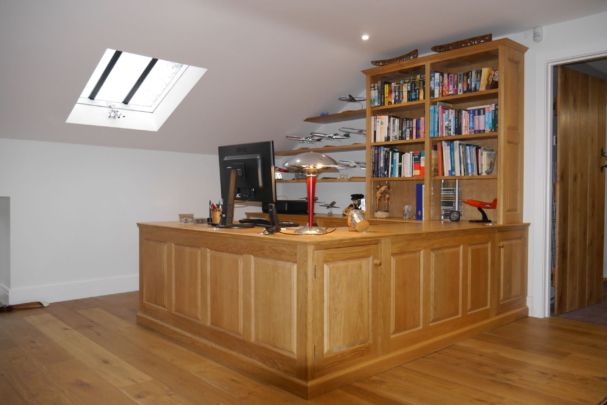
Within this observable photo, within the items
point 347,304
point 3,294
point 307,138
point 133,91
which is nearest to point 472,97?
point 307,138

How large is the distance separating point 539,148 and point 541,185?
31 centimetres

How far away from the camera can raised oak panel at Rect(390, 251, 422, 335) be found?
281cm

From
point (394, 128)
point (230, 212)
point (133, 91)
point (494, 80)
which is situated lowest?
point (230, 212)

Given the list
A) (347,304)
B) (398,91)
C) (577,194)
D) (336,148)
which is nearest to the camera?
(347,304)

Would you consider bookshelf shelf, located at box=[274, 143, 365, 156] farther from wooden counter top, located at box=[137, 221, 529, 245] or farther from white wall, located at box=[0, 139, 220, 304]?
wooden counter top, located at box=[137, 221, 529, 245]

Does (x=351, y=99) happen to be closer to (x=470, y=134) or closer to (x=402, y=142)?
(x=402, y=142)

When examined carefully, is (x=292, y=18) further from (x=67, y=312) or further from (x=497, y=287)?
(x=67, y=312)

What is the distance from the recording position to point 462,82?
13.5ft

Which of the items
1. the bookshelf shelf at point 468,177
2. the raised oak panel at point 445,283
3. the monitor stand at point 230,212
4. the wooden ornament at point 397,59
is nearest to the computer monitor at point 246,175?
the monitor stand at point 230,212

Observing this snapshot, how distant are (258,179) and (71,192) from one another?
2.42 m

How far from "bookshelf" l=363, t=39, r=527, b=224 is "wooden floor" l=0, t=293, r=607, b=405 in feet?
3.57

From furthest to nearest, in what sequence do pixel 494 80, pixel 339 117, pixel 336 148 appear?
pixel 339 117 < pixel 336 148 < pixel 494 80

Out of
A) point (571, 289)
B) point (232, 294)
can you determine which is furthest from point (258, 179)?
point (571, 289)

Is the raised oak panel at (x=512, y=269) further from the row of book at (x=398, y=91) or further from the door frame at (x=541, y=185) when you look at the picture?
the row of book at (x=398, y=91)
